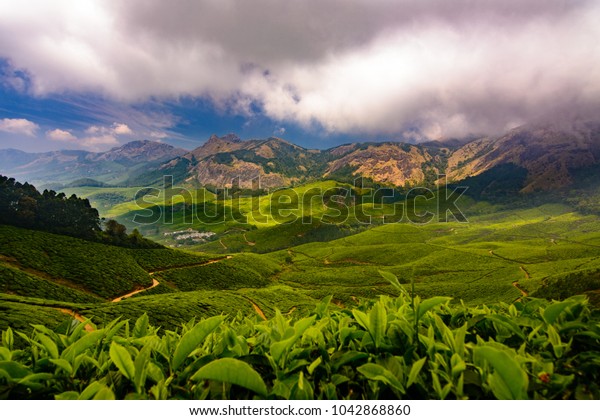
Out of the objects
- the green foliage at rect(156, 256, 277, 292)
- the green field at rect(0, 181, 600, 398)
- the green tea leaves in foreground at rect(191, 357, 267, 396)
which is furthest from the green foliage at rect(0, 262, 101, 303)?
the green tea leaves in foreground at rect(191, 357, 267, 396)

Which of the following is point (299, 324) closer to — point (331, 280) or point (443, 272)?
point (331, 280)

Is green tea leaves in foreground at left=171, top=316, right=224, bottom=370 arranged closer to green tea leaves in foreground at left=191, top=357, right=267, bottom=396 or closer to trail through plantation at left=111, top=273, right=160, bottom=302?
green tea leaves in foreground at left=191, top=357, right=267, bottom=396

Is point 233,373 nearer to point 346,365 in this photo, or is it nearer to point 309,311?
point 346,365

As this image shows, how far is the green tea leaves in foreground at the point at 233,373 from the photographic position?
1.61 m

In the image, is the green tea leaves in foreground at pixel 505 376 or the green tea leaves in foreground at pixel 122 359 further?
the green tea leaves in foreground at pixel 122 359

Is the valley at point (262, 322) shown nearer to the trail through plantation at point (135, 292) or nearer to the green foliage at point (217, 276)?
the trail through plantation at point (135, 292)

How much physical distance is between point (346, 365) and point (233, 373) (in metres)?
0.85

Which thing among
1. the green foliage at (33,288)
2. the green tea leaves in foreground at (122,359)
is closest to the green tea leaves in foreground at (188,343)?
the green tea leaves in foreground at (122,359)

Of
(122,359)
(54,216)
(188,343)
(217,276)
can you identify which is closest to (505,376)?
(188,343)

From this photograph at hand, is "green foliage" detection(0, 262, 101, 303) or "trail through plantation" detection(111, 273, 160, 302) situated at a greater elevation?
"green foliage" detection(0, 262, 101, 303)

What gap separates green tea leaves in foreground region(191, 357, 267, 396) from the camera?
63.4 inches
